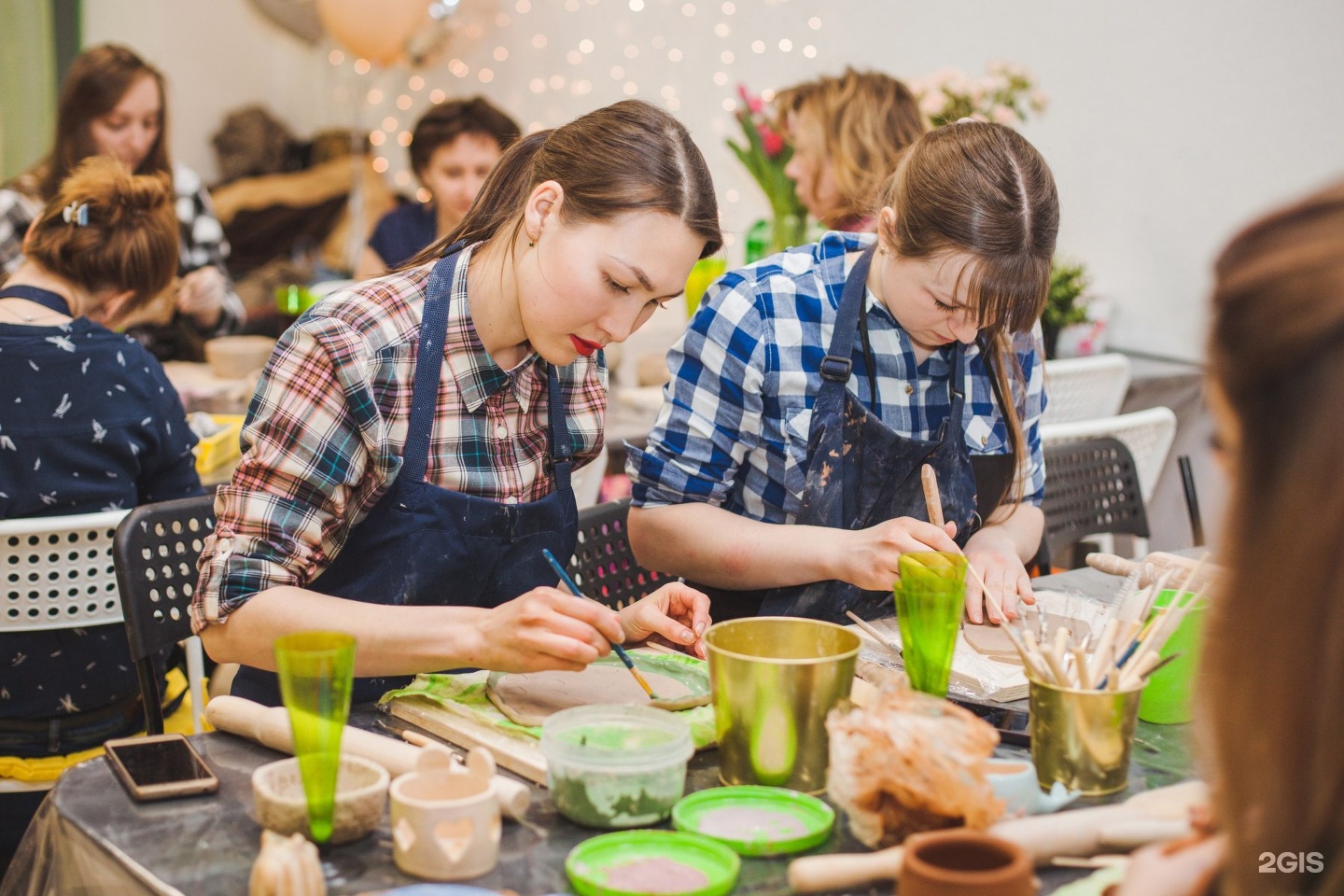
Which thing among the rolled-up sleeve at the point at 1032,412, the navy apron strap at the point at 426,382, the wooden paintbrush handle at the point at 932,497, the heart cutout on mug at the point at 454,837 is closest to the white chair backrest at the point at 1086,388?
the rolled-up sleeve at the point at 1032,412

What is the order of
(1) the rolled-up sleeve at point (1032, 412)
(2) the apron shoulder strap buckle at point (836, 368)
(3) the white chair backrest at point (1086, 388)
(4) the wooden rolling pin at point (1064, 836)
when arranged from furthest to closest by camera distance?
(3) the white chair backrest at point (1086, 388)
(1) the rolled-up sleeve at point (1032, 412)
(2) the apron shoulder strap buckle at point (836, 368)
(4) the wooden rolling pin at point (1064, 836)

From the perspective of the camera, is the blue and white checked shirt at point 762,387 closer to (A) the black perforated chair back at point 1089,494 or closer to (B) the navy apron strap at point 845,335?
(B) the navy apron strap at point 845,335

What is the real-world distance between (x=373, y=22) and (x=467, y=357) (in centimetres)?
464

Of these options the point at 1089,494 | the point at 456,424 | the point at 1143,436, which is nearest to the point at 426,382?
the point at 456,424

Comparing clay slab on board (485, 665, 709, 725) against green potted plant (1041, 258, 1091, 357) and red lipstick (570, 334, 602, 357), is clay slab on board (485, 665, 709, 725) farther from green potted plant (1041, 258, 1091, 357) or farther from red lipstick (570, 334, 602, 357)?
green potted plant (1041, 258, 1091, 357)

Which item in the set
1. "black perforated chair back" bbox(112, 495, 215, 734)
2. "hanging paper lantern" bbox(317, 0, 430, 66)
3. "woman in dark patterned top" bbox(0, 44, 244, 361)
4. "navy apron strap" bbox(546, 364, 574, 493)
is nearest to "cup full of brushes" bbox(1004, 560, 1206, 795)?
"navy apron strap" bbox(546, 364, 574, 493)

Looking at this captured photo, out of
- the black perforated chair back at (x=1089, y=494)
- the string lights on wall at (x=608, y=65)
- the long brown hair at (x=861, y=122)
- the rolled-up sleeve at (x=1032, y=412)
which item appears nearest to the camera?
the rolled-up sleeve at (x=1032, y=412)

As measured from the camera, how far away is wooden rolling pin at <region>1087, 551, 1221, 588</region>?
5.13ft

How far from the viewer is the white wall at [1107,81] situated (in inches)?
137

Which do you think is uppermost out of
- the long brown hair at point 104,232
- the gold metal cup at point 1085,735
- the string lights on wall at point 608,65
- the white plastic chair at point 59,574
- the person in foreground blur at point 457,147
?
the string lights on wall at point 608,65

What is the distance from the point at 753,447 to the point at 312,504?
2.34ft

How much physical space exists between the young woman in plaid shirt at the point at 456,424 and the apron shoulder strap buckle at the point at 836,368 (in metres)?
0.28

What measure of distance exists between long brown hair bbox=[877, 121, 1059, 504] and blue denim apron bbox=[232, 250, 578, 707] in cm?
65

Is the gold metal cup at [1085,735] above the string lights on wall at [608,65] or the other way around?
the other way around
